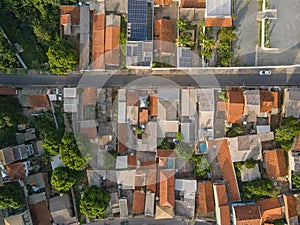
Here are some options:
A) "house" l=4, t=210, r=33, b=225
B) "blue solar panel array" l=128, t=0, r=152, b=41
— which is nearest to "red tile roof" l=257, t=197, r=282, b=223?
"blue solar panel array" l=128, t=0, r=152, b=41

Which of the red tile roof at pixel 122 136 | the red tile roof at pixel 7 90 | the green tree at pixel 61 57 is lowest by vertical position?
the red tile roof at pixel 122 136

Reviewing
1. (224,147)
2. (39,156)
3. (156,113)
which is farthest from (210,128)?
(39,156)

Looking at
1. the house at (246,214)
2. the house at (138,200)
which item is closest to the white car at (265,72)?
the house at (246,214)

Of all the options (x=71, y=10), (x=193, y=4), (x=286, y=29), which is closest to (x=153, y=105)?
(x=193, y=4)

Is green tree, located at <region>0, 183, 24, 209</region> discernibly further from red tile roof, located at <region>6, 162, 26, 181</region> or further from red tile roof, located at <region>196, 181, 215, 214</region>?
red tile roof, located at <region>196, 181, 215, 214</region>

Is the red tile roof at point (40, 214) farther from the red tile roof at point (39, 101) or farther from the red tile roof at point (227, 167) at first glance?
the red tile roof at point (227, 167)

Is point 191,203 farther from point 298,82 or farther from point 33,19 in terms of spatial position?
point 33,19
